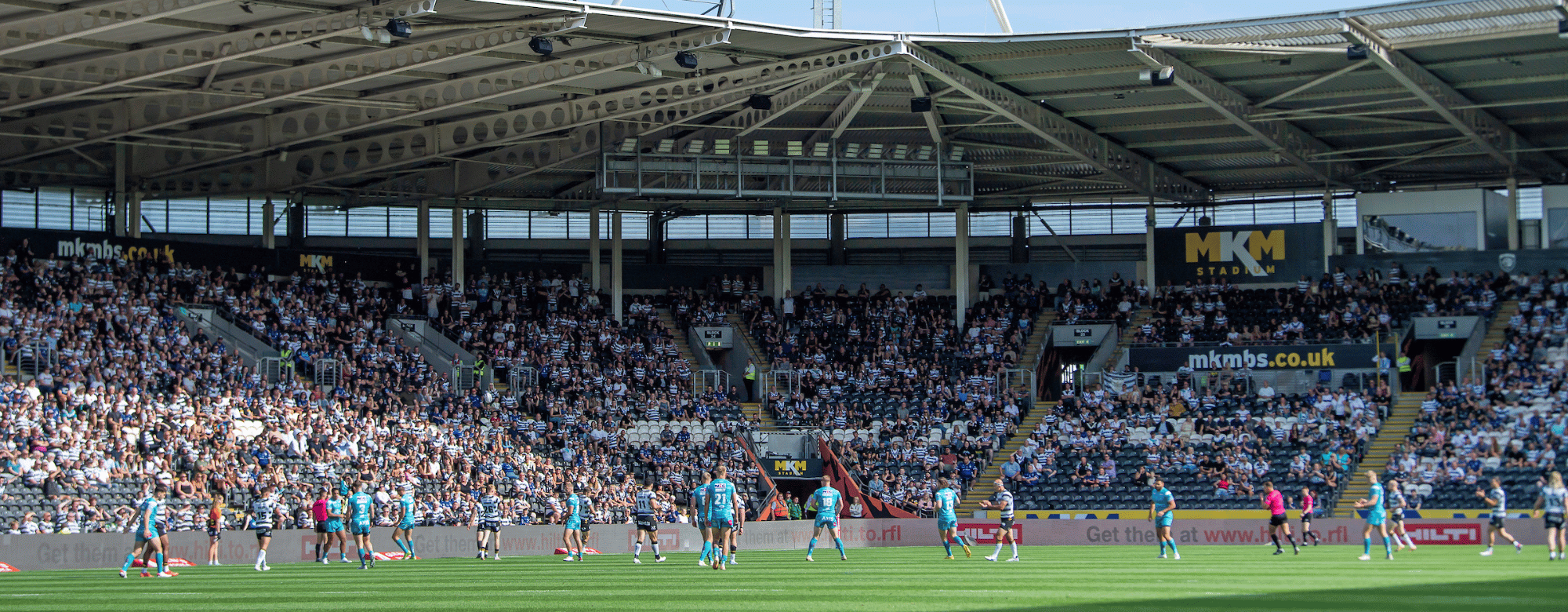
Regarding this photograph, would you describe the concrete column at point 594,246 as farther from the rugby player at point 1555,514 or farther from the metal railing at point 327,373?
the rugby player at point 1555,514

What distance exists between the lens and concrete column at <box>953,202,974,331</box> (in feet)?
171

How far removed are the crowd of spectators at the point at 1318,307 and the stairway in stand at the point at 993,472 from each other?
16.3ft

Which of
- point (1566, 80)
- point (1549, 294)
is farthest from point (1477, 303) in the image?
point (1566, 80)

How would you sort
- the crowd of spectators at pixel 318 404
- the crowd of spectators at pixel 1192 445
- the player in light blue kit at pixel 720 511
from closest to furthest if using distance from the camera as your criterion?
1. the player in light blue kit at pixel 720 511
2. the crowd of spectators at pixel 318 404
3. the crowd of spectators at pixel 1192 445

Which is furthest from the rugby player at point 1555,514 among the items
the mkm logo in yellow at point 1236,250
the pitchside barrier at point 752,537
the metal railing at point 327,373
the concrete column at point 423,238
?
the concrete column at point 423,238

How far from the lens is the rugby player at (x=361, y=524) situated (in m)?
26.0

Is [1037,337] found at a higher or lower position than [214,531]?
higher

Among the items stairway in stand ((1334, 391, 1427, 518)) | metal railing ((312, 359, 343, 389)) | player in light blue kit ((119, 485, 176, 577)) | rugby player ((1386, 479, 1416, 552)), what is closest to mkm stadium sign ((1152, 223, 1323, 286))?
stairway in stand ((1334, 391, 1427, 518))

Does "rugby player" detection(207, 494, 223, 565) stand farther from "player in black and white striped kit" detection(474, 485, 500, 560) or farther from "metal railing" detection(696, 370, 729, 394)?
"metal railing" detection(696, 370, 729, 394)

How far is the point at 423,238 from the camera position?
50469mm

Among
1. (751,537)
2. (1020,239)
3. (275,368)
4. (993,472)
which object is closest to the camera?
(751,537)

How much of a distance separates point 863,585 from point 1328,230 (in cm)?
3702

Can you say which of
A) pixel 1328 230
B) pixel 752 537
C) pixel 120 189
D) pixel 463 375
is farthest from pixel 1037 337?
pixel 120 189

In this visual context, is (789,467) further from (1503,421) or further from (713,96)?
(1503,421)
